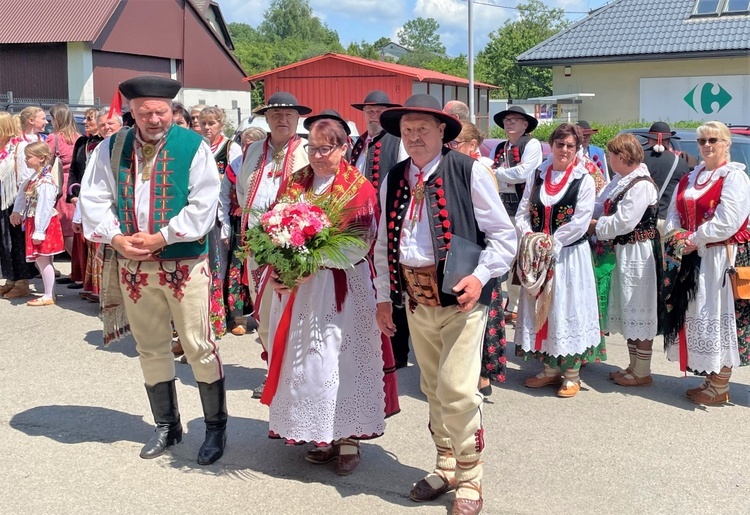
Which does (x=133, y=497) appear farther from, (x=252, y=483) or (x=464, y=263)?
(x=464, y=263)

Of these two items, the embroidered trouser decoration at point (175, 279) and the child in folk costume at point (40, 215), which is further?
the child in folk costume at point (40, 215)

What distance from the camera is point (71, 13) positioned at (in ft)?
97.7

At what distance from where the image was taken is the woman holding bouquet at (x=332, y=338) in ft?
14.1

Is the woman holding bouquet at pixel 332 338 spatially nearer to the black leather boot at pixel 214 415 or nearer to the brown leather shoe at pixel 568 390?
the black leather boot at pixel 214 415

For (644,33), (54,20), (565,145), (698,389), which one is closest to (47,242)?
(565,145)

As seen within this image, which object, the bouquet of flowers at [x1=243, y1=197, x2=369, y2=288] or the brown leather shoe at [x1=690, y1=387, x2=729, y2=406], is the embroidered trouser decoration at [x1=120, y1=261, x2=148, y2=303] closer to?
the bouquet of flowers at [x1=243, y1=197, x2=369, y2=288]

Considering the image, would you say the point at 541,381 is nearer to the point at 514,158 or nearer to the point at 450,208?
the point at 514,158

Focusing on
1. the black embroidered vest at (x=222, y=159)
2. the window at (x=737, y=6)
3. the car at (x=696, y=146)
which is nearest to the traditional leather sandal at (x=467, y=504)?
the black embroidered vest at (x=222, y=159)

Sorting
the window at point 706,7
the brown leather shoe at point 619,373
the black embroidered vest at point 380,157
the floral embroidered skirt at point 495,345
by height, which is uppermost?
the window at point 706,7

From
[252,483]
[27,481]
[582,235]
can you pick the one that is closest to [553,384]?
[582,235]

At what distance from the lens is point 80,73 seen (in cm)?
2881

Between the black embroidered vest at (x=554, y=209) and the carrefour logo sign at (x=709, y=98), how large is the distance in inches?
688

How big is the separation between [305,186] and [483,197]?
43.8 inches

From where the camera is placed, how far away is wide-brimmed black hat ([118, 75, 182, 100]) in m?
4.31
